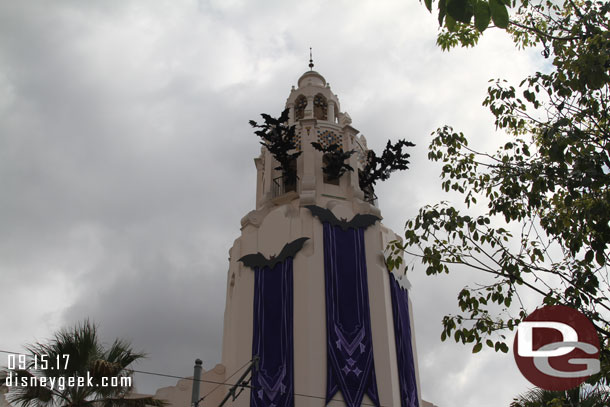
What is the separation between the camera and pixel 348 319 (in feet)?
73.4

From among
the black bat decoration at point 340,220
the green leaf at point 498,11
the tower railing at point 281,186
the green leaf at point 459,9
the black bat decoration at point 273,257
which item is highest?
the tower railing at point 281,186

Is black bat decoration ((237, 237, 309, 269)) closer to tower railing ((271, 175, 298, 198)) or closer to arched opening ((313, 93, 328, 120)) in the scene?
tower railing ((271, 175, 298, 198))

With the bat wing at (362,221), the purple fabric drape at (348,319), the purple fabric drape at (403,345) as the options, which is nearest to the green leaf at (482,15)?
the purple fabric drape at (348,319)

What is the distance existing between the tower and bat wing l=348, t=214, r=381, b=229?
47 mm

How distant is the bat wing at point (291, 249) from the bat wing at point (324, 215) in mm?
1197

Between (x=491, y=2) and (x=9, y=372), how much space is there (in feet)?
40.7

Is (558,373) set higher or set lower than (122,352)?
lower

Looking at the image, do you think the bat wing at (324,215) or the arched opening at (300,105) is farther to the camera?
the arched opening at (300,105)

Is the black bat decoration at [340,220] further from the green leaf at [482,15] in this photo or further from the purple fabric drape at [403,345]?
the green leaf at [482,15]

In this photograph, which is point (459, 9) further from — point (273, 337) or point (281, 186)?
point (281, 186)

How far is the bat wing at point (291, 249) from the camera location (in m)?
24.0

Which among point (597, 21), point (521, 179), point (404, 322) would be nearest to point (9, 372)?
point (521, 179)

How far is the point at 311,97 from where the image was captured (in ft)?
106

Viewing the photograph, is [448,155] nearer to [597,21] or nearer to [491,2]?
[597,21]
